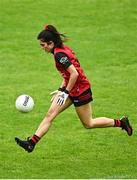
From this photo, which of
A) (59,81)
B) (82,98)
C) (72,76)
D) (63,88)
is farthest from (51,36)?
(59,81)

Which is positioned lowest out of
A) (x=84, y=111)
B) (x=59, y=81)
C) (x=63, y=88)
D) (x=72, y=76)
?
(x=59, y=81)

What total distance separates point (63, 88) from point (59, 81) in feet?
21.8

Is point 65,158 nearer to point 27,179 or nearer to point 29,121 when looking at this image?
point 27,179

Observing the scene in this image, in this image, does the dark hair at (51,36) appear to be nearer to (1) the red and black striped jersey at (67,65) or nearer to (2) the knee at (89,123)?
(1) the red and black striped jersey at (67,65)

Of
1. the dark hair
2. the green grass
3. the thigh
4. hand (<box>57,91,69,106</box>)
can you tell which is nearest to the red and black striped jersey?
the dark hair

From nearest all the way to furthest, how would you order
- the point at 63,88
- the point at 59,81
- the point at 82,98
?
the point at 63,88, the point at 82,98, the point at 59,81

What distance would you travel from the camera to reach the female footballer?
11.2 m

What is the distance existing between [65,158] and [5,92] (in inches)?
207

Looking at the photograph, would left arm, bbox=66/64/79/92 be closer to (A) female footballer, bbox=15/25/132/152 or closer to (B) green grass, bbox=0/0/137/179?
(A) female footballer, bbox=15/25/132/152

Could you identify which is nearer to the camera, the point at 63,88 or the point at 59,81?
the point at 63,88

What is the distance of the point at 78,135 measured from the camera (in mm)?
13500

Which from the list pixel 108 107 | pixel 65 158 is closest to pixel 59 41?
pixel 65 158

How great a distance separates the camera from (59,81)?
18.0 metres

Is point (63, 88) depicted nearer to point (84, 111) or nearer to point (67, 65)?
point (67, 65)
